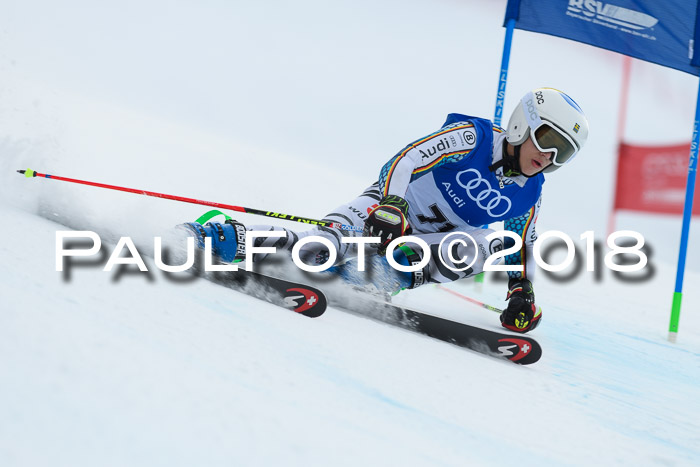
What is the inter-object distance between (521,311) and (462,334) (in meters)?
0.73

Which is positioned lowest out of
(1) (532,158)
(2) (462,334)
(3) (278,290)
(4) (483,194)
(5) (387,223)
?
(2) (462,334)

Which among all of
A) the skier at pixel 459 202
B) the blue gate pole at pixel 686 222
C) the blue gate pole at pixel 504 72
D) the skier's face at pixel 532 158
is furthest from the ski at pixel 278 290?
the blue gate pole at pixel 686 222

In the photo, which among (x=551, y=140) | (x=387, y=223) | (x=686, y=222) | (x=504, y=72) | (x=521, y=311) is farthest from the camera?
(x=504, y=72)

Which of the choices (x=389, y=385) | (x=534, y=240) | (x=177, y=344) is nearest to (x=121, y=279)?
(x=177, y=344)

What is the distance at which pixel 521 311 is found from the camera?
348cm

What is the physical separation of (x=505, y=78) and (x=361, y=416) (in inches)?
154

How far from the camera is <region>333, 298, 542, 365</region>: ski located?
2.84 metres

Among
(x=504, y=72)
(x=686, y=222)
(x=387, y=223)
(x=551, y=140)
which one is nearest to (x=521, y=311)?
(x=551, y=140)

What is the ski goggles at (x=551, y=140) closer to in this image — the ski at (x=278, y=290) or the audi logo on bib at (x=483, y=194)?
the audi logo on bib at (x=483, y=194)

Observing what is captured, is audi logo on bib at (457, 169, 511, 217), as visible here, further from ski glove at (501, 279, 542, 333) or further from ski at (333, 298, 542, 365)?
ski at (333, 298, 542, 365)

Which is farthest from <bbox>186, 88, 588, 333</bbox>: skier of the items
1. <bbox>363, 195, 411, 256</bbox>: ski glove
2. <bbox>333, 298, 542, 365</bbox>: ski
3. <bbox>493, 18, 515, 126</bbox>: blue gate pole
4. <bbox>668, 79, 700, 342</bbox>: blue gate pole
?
<bbox>668, 79, 700, 342</bbox>: blue gate pole

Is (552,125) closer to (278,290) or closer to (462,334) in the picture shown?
(462,334)

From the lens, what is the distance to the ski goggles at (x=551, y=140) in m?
3.02

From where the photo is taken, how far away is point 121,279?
225 centimetres
